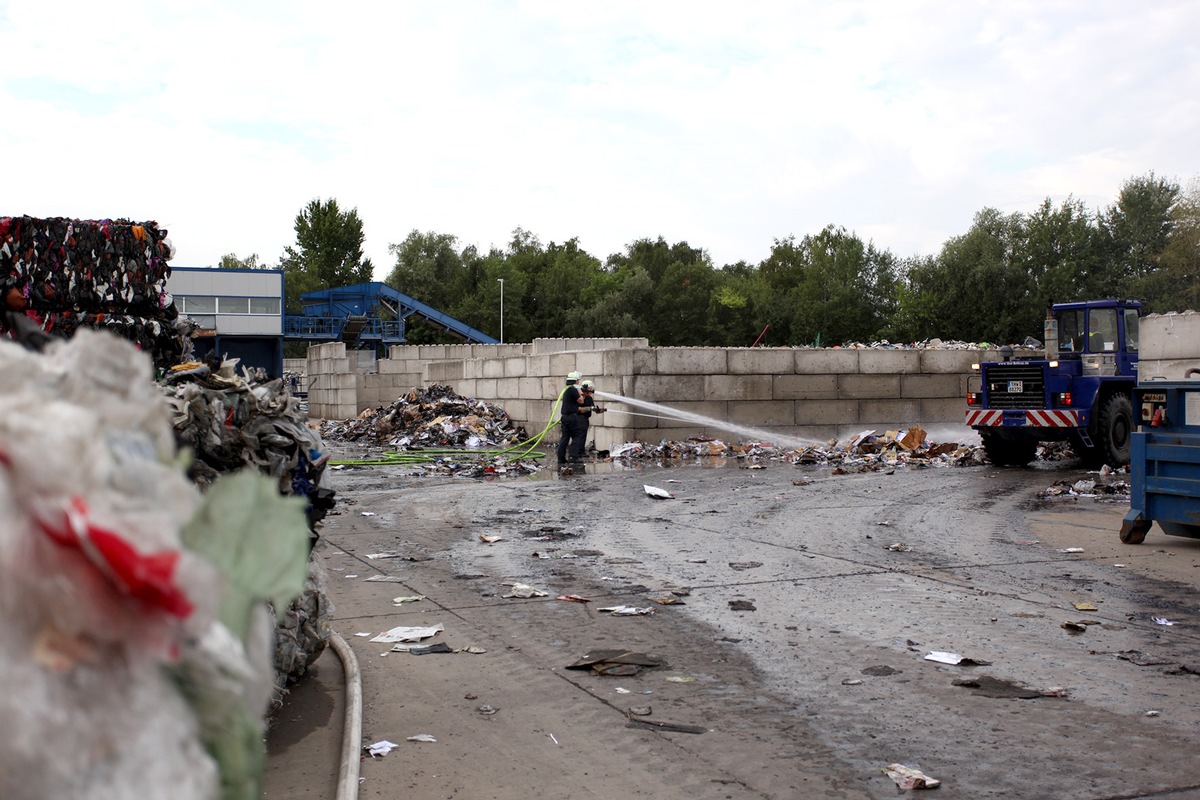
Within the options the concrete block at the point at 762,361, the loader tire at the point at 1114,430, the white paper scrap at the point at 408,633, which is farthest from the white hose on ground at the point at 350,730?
the concrete block at the point at 762,361

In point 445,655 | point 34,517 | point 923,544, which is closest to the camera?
point 34,517

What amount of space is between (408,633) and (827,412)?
57.7 feet

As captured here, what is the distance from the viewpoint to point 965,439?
931 inches

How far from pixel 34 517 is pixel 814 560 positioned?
8.71 m

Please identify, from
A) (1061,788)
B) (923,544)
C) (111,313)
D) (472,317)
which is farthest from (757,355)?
(472,317)

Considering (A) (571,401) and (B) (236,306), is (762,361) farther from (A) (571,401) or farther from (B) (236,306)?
(B) (236,306)

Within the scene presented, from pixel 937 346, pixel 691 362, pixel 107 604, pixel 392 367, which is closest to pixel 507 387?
pixel 691 362

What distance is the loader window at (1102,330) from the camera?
707 inches

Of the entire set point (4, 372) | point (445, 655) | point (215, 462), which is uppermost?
point (4, 372)

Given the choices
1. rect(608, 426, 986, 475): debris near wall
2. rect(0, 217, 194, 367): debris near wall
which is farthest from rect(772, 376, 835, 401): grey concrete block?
rect(0, 217, 194, 367): debris near wall

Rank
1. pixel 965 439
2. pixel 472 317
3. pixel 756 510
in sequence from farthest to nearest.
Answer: pixel 472 317
pixel 965 439
pixel 756 510

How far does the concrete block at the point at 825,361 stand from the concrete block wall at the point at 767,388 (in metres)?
0.02

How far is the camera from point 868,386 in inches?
921

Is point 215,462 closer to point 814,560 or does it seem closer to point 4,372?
point 4,372
